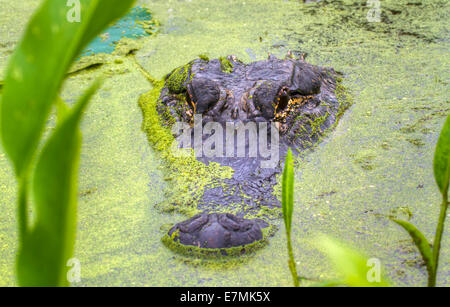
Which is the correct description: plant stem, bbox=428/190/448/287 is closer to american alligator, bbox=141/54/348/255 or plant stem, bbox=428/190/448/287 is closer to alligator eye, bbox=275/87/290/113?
american alligator, bbox=141/54/348/255

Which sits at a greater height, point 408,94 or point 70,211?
point 70,211

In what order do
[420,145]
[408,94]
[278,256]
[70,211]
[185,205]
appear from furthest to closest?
1. [408,94]
2. [420,145]
3. [185,205]
4. [278,256]
5. [70,211]

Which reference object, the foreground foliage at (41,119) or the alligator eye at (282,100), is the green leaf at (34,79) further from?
the alligator eye at (282,100)

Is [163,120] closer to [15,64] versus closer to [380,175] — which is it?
[380,175]

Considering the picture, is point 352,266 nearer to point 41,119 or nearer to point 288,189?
point 288,189

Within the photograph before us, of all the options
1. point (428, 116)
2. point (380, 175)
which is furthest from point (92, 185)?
point (428, 116)

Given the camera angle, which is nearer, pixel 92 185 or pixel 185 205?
pixel 185 205

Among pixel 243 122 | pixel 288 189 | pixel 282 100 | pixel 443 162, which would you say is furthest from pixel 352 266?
pixel 282 100

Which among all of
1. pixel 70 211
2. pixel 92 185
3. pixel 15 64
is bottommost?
pixel 92 185
